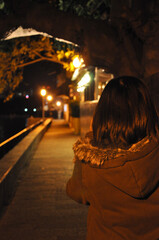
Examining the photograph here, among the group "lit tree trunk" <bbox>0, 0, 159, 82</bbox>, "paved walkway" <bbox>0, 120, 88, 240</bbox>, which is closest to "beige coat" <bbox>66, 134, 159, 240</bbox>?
"paved walkway" <bbox>0, 120, 88, 240</bbox>

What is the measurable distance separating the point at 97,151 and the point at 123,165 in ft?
0.52

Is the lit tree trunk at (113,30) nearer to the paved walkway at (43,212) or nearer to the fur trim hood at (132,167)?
the paved walkway at (43,212)

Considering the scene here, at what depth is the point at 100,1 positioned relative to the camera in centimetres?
868

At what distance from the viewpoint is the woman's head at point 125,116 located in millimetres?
1278

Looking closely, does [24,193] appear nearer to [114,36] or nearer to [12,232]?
[12,232]

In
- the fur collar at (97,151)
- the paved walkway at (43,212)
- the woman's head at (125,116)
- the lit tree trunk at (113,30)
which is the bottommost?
the paved walkway at (43,212)

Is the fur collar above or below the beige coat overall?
above

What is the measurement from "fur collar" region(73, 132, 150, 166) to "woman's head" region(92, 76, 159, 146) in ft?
0.16

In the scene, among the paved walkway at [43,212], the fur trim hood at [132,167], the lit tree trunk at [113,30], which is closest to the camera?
the fur trim hood at [132,167]

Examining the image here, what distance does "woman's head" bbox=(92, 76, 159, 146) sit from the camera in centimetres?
128

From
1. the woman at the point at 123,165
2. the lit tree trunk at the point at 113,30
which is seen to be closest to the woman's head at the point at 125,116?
the woman at the point at 123,165

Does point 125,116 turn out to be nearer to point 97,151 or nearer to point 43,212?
point 97,151

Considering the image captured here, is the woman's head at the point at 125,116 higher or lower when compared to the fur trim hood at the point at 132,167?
higher

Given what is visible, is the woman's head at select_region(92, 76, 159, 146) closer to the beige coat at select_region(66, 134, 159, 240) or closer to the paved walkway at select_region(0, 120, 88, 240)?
the beige coat at select_region(66, 134, 159, 240)
